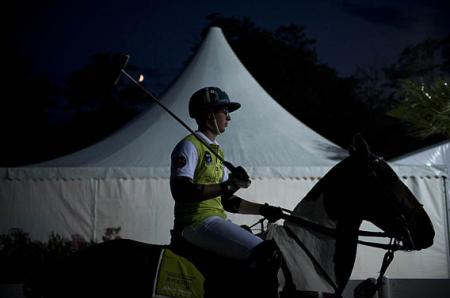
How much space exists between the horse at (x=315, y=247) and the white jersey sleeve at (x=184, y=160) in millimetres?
518

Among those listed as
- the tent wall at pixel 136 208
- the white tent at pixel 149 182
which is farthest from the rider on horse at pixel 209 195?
the tent wall at pixel 136 208

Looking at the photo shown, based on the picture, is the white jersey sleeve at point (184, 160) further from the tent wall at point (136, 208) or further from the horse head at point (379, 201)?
the tent wall at point (136, 208)

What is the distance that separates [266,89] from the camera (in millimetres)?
33969

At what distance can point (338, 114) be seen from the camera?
3259 cm

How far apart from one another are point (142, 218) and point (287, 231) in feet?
22.8

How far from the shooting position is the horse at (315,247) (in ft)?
10.2

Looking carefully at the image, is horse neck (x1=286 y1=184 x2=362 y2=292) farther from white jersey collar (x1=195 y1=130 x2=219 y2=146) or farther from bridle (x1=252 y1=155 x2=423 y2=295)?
white jersey collar (x1=195 y1=130 x2=219 y2=146)

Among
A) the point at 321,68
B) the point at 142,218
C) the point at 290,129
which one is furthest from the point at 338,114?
the point at 142,218

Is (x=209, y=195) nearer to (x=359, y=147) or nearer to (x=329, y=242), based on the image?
(x=329, y=242)

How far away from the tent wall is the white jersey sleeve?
627 centimetres

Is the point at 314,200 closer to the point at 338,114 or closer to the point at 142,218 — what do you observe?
the point at 142,218

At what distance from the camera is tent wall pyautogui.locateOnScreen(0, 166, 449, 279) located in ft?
31.6

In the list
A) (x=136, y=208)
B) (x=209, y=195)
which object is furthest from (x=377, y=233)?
(x=136, y=208)

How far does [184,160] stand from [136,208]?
693 cm
